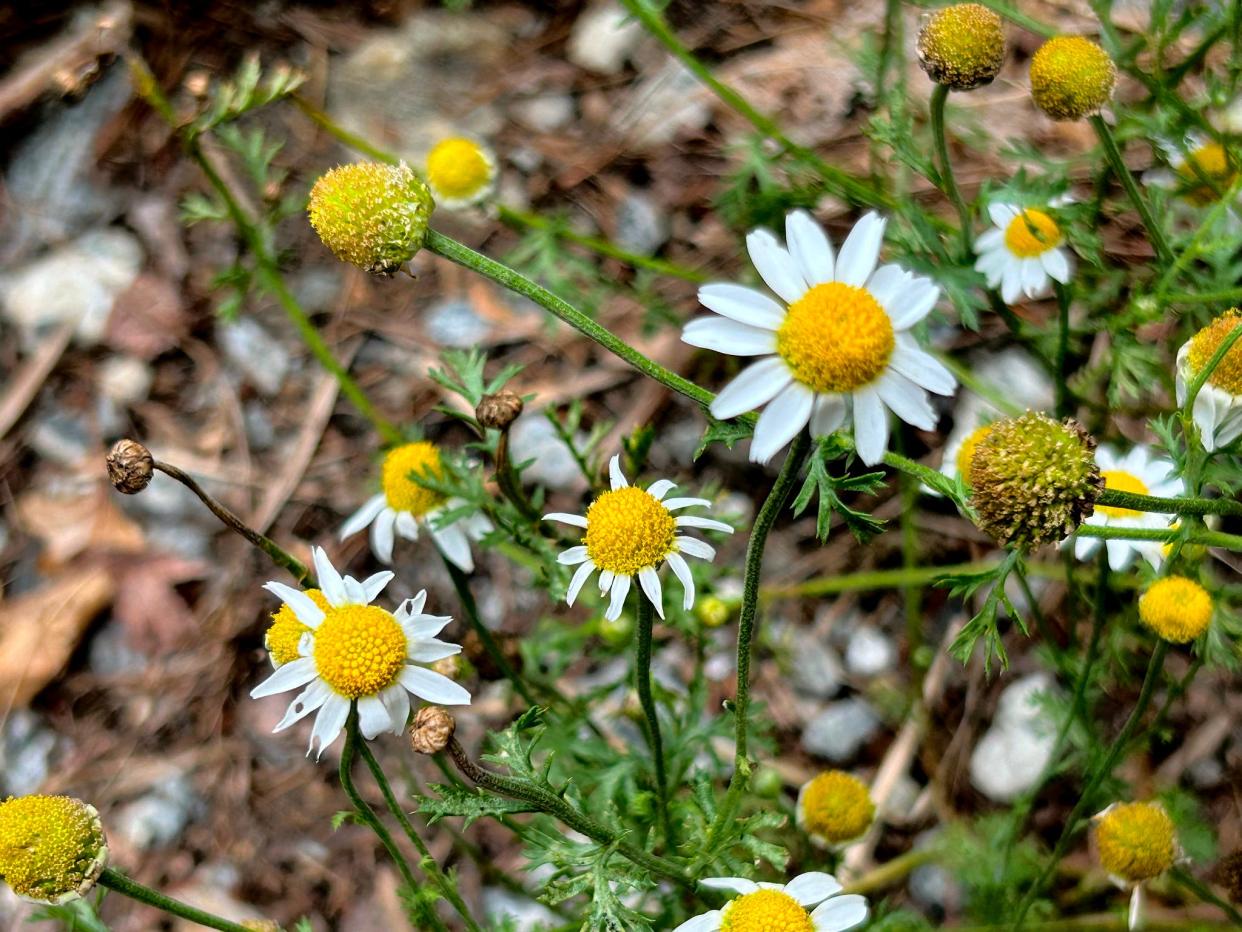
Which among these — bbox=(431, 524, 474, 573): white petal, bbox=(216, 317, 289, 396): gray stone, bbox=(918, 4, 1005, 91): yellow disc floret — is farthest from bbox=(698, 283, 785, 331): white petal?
bbox=(216, 317, 289, 396): gray stone

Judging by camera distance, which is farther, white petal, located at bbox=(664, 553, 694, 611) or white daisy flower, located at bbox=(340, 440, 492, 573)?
white daisy flower, located at bbox=(340, 440, 492, 573)

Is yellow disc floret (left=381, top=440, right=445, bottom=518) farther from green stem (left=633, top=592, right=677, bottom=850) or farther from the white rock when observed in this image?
the white rock

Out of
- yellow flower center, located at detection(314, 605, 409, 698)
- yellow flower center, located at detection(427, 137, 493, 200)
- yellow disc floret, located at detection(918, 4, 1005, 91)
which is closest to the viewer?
yellow flower center, located at detection(314, 605, 409, 698)

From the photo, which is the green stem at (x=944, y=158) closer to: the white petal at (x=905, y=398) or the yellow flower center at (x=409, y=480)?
the white petal at (x=905, y=398)

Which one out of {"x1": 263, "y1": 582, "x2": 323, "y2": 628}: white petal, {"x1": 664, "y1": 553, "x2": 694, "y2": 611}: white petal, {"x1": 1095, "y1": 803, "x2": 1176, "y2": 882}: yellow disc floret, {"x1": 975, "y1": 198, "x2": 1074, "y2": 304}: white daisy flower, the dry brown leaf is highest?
{"x1": 263, "y1": 582, "x2": 323, "y2": 628}: white petal

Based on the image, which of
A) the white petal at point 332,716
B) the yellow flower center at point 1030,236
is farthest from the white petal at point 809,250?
the yellow flower center at point 1030,236

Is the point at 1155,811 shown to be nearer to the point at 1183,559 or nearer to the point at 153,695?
the point at 1183,559

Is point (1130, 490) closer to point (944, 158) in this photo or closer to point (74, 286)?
point (944, 158)
